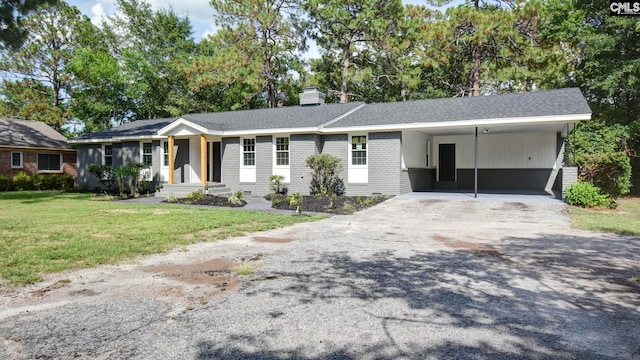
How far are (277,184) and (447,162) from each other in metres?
8.64

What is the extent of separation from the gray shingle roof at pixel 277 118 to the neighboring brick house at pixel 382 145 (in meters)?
0.06

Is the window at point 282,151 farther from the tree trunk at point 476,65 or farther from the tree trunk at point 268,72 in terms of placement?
the tree trunk at point 476,65

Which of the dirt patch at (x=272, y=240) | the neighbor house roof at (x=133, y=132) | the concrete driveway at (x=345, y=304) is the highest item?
the neighbor house roof at (x=133, y=132)

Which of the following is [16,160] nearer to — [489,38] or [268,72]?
[268,72]

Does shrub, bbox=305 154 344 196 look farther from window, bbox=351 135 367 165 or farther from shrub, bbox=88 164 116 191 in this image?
shrub, bbox=88 164 116 191

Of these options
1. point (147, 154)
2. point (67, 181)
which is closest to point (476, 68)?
point (147, 154)

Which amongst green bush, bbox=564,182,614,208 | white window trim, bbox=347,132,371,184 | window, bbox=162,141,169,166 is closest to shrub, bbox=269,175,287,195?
white window trim, bbox=347,132,371,184

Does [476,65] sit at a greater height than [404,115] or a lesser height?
greater

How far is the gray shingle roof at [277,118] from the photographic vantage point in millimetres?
17719

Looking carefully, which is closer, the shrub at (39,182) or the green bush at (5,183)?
the green bush at (5,183)

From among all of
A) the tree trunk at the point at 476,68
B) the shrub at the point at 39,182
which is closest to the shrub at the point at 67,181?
the shrub at the point at 39,182

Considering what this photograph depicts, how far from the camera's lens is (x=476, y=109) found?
15688 mm

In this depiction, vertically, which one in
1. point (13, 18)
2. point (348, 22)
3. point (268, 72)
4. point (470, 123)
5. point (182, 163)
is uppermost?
point (348, 22)

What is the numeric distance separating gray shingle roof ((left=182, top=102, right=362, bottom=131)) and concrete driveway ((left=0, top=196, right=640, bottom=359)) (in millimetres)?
11196
